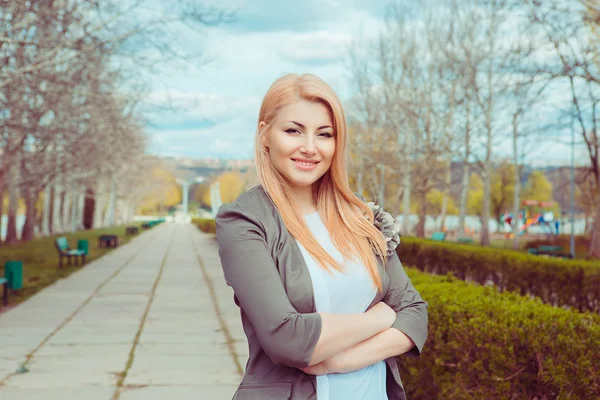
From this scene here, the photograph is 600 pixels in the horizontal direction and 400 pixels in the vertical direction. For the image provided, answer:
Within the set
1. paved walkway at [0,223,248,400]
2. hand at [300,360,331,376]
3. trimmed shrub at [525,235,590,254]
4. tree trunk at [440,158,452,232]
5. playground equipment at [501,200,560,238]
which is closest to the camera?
hand at [300,360,331,376]

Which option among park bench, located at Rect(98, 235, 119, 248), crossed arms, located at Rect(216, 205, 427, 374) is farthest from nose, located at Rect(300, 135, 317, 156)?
park bench, located at Rect(98, 235, 119, 248)

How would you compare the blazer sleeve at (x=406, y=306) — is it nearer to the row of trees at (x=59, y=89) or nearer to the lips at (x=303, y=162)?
the lips at (x=303, y=162)

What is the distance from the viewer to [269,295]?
6.02 ft

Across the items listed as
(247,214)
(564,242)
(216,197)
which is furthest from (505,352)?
(564,242)

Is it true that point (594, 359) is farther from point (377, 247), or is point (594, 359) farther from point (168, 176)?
point (168, 176)

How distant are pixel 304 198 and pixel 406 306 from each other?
1.37ft

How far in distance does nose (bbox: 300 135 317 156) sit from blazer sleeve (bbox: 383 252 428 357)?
40 centimetres

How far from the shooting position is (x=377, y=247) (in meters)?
2.09

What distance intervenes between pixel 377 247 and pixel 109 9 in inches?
456

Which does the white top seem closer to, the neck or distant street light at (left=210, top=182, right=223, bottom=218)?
the neck

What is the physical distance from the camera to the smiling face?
79.7 inches

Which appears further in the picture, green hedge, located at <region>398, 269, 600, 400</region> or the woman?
green hedge, located at <region>398, 269, 600, 400</region>

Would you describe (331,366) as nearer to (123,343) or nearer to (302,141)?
(302,141)

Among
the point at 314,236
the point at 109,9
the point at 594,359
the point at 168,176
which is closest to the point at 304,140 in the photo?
the point at 314,236
